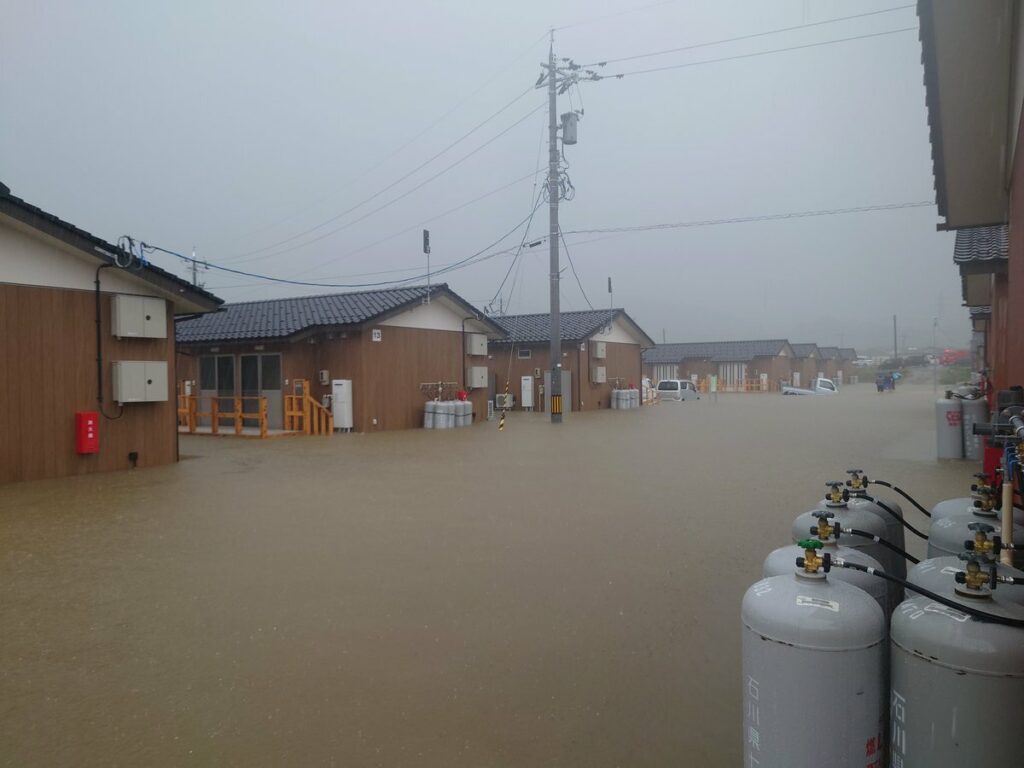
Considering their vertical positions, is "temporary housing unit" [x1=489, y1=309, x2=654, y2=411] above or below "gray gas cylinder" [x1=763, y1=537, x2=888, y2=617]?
above

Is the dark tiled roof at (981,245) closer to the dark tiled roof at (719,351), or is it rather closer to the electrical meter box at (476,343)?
the electrical meter box at (476,343)

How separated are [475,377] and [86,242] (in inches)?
475

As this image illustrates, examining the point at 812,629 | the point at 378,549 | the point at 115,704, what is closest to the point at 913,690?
the point at 812,629

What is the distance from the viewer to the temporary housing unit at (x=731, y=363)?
4769cm

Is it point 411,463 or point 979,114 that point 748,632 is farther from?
point 411,463

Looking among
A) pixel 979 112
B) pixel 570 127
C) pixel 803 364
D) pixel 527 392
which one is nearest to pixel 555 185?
pixel 570 127

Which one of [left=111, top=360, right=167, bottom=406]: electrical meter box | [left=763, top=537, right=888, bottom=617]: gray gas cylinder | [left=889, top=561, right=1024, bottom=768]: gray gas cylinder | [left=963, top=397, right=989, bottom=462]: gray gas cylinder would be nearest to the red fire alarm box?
[left=111, top=360, right=167, bottom=406]: electrical meter box

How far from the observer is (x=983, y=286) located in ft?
48.8

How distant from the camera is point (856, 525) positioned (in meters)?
3.23

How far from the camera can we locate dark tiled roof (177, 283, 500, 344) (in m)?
17.4

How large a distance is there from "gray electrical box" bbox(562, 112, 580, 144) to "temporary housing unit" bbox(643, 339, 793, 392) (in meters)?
29.9

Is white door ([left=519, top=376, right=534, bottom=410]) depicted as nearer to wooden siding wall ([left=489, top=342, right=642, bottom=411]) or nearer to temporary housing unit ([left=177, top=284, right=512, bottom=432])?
wooden siding wall ([left=489, top=342, right=642, bottom=411])

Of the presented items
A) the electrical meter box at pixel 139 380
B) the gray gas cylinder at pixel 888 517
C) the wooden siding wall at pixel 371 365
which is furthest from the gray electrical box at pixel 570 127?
the gray gas cylinder at pixel 888 517

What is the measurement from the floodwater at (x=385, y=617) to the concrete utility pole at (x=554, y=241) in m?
10.9
